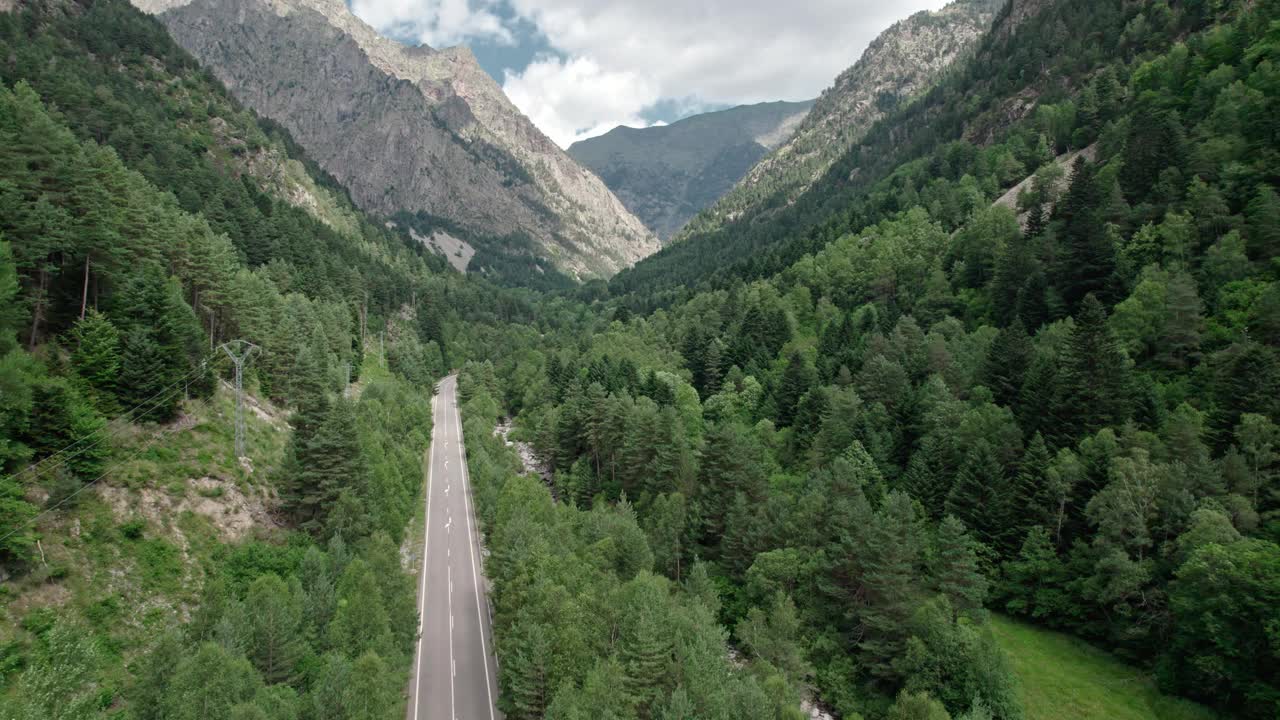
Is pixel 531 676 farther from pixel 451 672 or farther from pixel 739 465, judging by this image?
pixel 739 465

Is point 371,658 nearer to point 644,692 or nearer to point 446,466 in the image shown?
point 644,692

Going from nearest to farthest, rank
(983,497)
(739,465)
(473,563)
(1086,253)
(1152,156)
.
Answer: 1. (983,497)
2. (473,563)
3. (739,465)
4. (1086,253)
5. (1152,156)

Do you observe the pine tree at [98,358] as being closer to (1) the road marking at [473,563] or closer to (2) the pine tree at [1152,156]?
(1) the road marking at [473,563]

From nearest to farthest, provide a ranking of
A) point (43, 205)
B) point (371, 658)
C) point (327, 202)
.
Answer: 1. point (371, 658)
2. point (43, 205)
3. point (327, 202)

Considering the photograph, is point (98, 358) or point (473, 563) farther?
point (473, 563)

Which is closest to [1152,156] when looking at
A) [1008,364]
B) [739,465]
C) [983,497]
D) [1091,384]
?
[1008,364]

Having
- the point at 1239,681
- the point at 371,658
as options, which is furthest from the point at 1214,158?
the point at 371,658

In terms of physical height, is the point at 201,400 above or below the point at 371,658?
above
